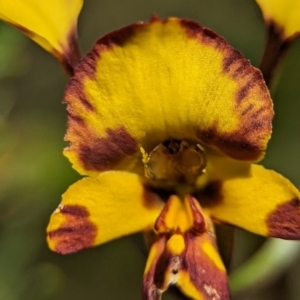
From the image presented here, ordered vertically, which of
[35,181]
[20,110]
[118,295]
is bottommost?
[118,295]

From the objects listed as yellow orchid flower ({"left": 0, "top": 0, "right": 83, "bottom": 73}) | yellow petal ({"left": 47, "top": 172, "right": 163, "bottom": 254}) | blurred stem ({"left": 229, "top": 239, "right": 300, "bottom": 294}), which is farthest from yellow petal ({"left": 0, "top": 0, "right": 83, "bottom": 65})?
blurred stem ({"left": 229, "top": 239, "right": 300, "bottom": 294})

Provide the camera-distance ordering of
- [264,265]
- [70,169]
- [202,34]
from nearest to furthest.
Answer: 1. [202,34]
2. [264,265]
3. [70,169]

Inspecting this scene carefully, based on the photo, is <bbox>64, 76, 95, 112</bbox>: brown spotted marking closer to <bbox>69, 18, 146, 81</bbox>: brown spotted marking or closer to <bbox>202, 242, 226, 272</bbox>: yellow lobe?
<bbox>69, 18, 146, 81</bbox>: brown spotted marking

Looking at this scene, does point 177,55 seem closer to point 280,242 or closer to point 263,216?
point 263,216

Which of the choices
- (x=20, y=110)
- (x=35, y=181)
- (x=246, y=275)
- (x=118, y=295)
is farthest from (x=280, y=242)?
(x=20, y=110)

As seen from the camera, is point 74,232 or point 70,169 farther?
point 70,169

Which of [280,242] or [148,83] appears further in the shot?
[280,242]

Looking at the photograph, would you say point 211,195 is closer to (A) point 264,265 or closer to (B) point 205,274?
(B) point 205,274

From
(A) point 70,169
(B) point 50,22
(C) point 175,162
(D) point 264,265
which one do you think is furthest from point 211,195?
(A) point 70,169
